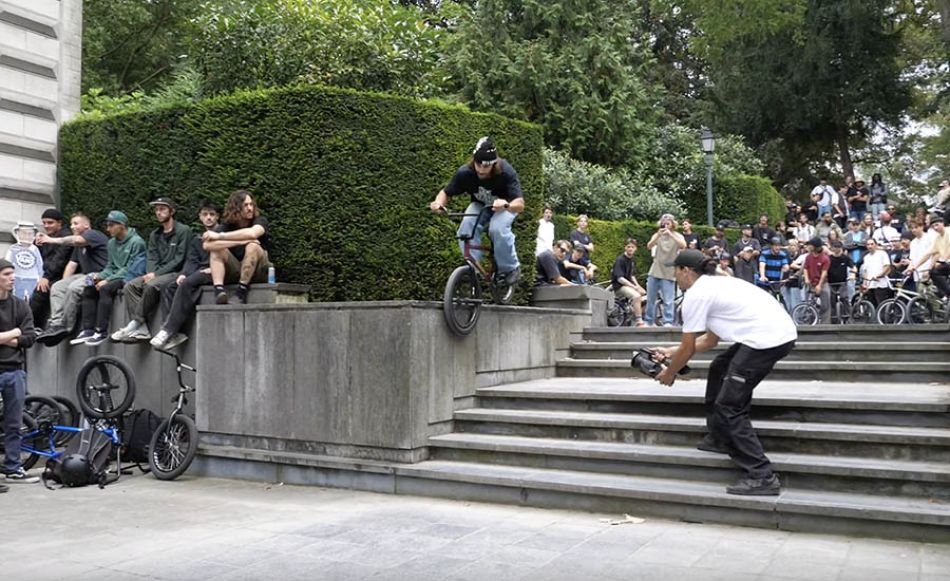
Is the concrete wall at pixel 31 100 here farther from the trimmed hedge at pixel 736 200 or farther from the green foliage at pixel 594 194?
the trimmed hedge at pixel 736 200

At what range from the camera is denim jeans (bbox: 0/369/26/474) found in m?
8.28

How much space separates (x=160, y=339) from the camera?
8977 mm

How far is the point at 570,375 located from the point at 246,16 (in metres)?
7.07

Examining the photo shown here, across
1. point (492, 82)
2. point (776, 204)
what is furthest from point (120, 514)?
point (776, 204)

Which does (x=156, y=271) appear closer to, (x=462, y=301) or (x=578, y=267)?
(x=462, y=301)

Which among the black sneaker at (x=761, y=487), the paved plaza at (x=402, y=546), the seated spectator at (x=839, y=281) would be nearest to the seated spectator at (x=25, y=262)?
the paved plaza at (x=402, y=546)

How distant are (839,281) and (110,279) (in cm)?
1194

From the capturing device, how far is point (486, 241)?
29.3ft

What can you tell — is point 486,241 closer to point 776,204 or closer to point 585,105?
point 585,105

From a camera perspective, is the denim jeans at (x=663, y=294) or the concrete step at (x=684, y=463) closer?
the concrete step at (x=684, y=463)

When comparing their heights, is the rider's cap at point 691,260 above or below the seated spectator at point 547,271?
below

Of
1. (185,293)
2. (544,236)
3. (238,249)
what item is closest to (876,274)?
(544,236)

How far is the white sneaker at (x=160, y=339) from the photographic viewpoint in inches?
352

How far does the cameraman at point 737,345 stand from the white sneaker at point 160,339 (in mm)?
5507
